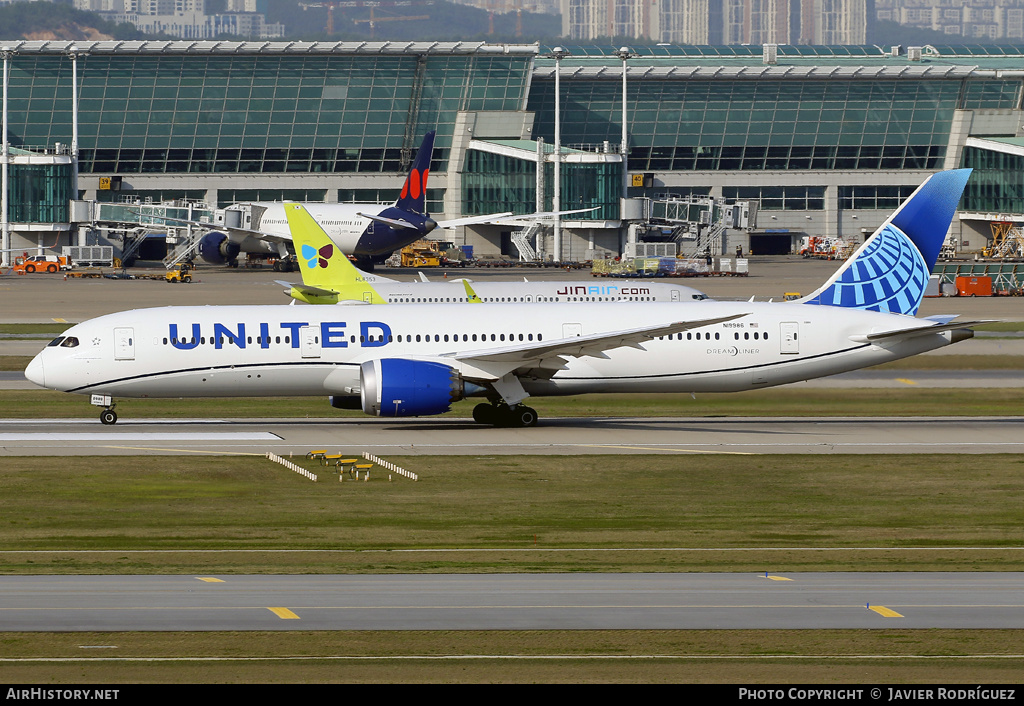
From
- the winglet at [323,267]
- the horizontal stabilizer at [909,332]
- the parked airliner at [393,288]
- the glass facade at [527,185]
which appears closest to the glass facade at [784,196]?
the glass facade at [527,185]

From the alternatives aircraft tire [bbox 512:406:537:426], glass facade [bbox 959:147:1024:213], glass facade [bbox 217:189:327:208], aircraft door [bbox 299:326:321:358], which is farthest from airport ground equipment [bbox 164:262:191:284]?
glass facade [bbox 959:147:1024:213]

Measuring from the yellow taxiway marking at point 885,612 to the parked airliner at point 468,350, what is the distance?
2017cm

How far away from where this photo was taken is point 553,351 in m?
44.2

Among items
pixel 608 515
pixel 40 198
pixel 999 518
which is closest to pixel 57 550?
pixel 608 515

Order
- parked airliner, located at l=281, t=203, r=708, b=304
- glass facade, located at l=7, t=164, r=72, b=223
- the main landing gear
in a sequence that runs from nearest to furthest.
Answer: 1. the main landing gear
2. parked airliner, located at l=281, t=203, r=708, b=304
3. glass facade, located at l=7, t=164, r=72, b=223

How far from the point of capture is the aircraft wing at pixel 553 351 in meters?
43.6

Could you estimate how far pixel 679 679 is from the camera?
19.5 meters

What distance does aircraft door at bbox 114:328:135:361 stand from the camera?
44.7m

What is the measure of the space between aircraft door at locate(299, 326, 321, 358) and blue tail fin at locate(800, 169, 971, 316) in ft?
57.7

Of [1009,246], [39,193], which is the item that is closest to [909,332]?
[39,193]

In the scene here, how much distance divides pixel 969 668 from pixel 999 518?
12.4m

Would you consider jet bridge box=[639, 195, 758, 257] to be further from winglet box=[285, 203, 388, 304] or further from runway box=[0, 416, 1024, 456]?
runway box=[0, 416, 1024, 456]

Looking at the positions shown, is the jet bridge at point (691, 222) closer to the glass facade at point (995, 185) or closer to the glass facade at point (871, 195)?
the glass facade at point (871, 195)

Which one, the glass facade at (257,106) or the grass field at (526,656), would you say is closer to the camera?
the grass field at (526,656)
